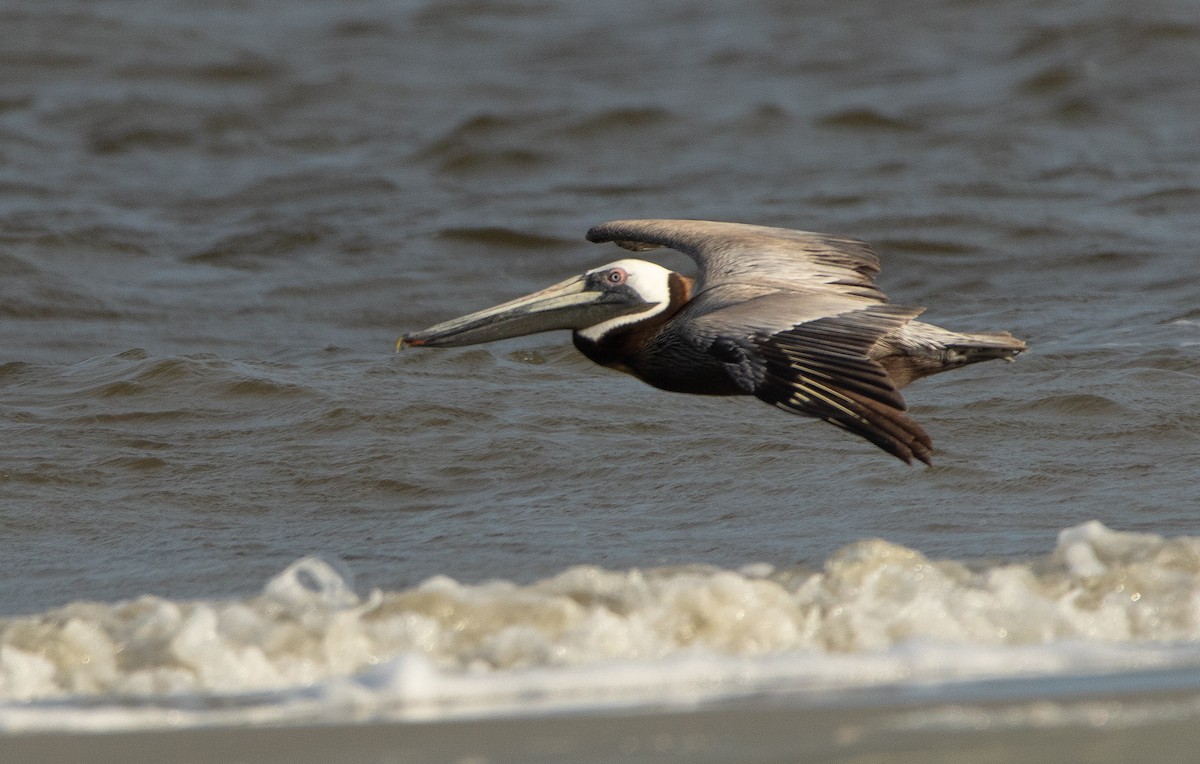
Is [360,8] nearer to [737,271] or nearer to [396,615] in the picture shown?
[737,271]

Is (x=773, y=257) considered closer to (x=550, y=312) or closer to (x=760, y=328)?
(x=550, y=312)

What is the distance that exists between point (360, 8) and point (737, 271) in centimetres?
1672

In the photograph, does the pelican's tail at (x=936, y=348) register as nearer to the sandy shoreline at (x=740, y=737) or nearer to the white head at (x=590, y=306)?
the white head at (x=590, y=306)

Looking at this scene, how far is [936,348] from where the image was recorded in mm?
6812

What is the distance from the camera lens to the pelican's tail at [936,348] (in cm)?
678

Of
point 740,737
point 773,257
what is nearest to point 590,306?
point 773,257

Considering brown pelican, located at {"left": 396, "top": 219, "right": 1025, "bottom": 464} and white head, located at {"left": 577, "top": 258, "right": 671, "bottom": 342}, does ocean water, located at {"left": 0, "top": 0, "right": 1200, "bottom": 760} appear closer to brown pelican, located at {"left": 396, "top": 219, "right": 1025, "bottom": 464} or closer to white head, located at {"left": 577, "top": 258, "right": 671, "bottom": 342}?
brown pelican, located at {"left": 396, "top": 219, "right": 1025, "bottom": 464}

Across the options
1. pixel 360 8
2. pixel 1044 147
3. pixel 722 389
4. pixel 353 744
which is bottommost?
pixel 353 744

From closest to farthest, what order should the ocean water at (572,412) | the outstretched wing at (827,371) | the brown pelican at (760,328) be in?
the ocean water at (572,412)
the outstretched wing at (827,371)
the brown pelican at (760,328)

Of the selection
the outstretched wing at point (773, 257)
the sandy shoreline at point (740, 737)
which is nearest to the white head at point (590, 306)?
the outstretched wing at point (773, 257)

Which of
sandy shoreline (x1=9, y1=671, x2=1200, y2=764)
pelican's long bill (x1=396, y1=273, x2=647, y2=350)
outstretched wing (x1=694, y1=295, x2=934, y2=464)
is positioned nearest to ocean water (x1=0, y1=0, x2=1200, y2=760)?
sandy shoreline (x1=9, y1=671, x2=1200, y2=764)

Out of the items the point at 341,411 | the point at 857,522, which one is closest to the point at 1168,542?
the point at 857,522

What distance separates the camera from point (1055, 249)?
12695mm

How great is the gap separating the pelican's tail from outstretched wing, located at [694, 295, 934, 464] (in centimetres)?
62
